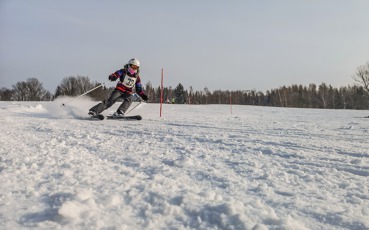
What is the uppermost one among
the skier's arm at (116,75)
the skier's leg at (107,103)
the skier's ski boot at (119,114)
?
the skier's arm at (116,75)

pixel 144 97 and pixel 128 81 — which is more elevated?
pixel 128 81

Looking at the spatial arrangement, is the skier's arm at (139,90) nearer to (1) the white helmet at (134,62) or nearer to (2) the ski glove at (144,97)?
(2) the ski glove at (144,97)

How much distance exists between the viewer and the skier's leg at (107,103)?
941cm

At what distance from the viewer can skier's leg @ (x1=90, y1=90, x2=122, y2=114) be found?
30.9ft

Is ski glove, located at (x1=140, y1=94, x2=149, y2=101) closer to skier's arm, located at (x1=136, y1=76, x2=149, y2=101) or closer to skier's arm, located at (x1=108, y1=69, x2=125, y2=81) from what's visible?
skier's arm, located at (x1=136, y1=76, x2=149, y2=101)

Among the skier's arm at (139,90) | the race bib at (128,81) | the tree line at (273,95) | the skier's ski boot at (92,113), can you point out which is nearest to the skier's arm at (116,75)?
the race bib at (128,81)

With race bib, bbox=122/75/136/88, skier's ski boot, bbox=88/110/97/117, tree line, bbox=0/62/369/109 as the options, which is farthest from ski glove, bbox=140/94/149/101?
tree line, bbox=0/62/369/109

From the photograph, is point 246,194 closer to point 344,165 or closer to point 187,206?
point 187,206

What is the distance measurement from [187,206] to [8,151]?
284cm

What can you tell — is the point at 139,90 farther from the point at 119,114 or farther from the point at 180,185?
the point at 180,185

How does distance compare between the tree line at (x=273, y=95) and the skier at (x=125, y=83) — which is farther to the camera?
the tree line at (x=273, y=95)

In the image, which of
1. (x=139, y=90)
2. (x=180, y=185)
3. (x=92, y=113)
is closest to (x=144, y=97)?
(x=139, y=90)

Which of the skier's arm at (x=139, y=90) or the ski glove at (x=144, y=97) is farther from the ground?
the skier's arm at (x=139, y=90)

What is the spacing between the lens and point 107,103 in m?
9.71
